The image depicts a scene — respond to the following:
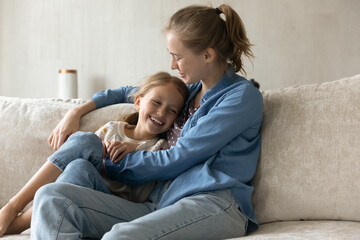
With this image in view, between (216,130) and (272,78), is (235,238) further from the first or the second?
(272,78)

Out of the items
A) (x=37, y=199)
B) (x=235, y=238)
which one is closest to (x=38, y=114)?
(x=37, y=199)

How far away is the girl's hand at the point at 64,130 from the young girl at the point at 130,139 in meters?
0.11

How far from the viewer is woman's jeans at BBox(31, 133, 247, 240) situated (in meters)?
1.30

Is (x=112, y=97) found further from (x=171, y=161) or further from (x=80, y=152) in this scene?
(x=171, y=161)

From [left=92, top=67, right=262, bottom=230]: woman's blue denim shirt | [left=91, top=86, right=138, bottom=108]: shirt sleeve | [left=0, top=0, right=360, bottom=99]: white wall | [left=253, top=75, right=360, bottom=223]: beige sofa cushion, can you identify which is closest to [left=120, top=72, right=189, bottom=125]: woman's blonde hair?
[left=91, top=86, right=138, bottom=108]: shirt sleeve

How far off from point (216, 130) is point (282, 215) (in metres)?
0.34

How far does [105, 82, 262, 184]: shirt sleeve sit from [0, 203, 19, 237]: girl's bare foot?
1.19ft

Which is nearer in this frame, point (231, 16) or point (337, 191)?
point (337, 191)

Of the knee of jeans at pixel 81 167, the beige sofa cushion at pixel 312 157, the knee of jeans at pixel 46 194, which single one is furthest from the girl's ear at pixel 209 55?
the knee of jeans at pixel 46 194

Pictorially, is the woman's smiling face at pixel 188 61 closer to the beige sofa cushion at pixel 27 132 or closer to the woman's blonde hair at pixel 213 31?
the woman's blonde hair at pixel 213 31

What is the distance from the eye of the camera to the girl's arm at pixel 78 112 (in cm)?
188

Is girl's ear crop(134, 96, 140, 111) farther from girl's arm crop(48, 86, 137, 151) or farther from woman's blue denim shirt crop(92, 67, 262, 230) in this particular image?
woman's blue denim shirt crop(92, 67, 262, 230)

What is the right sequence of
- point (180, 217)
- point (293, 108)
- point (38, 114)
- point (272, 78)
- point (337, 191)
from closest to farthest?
point (180, 217) < point (337, 191) < point (293, 108) < point (38, 114) < point (272, 78)

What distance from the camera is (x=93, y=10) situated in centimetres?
366
